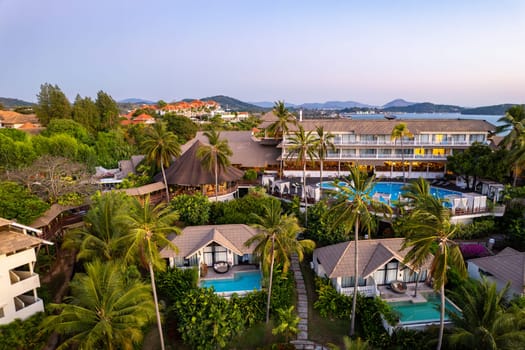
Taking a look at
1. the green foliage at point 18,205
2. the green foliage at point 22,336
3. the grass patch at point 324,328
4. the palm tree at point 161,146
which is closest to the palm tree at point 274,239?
the grass patch at point 324,328

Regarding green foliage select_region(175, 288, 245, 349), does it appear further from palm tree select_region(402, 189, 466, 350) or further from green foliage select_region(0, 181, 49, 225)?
green foliage select_region(0, 181, 49, 225)

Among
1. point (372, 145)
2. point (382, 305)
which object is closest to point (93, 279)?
point (382, 305)

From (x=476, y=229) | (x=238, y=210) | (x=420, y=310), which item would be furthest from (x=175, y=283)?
(x=476, y=229)

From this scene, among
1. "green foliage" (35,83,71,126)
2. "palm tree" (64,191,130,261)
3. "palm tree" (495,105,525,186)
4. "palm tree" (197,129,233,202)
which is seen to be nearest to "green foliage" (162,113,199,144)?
"green foliage" (35,83,71,126)

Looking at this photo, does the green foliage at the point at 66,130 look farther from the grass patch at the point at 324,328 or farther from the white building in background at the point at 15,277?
the grass patch at the point at 324,328

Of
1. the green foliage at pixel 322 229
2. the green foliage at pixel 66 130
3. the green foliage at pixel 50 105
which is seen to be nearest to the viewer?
the green foliage at pixel 322 229

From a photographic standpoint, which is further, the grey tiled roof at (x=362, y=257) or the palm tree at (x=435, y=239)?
the grey tiled roof at (x=362, y=257)
